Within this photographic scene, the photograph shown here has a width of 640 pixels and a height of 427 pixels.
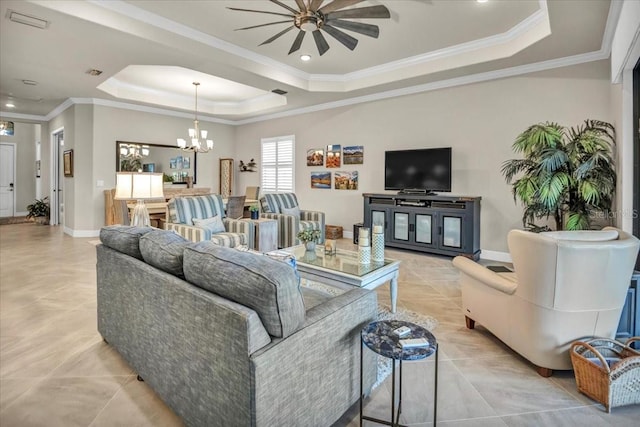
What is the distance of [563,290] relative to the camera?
195 centimetres

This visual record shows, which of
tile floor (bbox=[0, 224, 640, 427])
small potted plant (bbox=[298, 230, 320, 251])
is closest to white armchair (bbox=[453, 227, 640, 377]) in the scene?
tile floor (bbox=[0, 224, 640, 427])

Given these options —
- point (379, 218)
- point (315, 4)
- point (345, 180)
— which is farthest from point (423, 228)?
point (315, 4)

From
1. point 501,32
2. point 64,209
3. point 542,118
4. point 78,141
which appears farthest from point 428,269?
point 64,209

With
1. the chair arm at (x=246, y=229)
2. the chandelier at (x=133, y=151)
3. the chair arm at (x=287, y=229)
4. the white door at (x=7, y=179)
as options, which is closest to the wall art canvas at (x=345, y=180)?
the chair arm at (x=287, y=229)

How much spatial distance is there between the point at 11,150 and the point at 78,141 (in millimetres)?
5048

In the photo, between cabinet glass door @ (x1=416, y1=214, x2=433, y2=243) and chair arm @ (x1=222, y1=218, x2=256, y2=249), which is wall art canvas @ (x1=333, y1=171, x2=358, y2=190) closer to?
cabinet glass door @ (x1=416, y1=214, x2=433, y2=243)

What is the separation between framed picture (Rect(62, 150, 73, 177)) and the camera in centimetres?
711

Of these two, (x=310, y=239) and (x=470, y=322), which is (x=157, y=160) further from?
(x=470, y=322)

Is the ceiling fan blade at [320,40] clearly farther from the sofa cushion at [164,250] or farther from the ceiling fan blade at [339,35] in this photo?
the sofa cushion at [164,250]

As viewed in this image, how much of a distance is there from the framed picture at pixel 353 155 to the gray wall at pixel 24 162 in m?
9.41

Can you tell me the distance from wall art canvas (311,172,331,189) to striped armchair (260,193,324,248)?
1.47 meters

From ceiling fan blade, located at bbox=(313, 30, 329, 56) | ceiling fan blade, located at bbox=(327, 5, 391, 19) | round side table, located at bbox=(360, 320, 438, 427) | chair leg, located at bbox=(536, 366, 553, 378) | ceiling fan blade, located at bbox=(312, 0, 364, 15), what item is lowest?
chair leg, located at bbox=(536, 366, 553, 378)

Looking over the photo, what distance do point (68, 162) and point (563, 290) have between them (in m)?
8.64

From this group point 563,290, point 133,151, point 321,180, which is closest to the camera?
point 563,290
